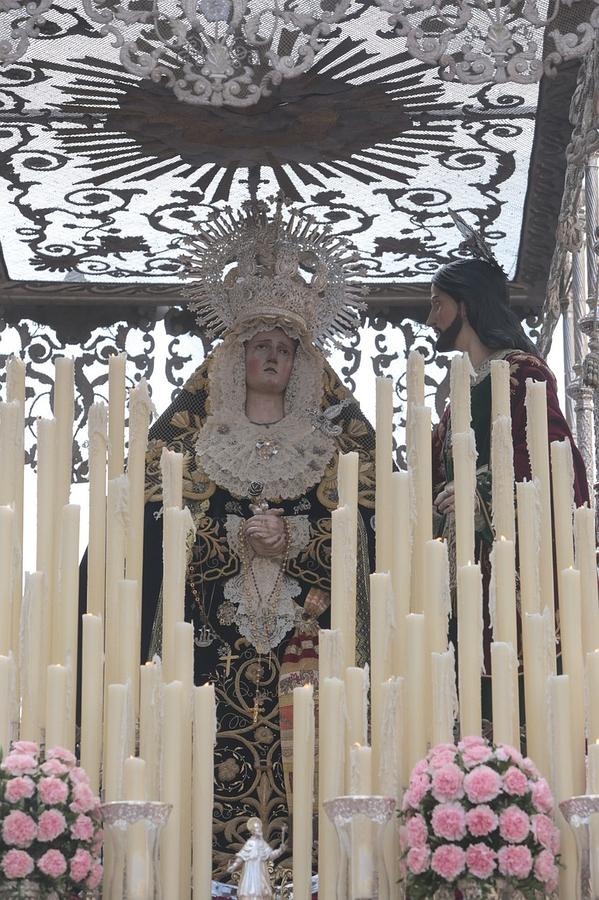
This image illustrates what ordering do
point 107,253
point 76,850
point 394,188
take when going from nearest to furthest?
point 76,850
point 394,188
point 107,253

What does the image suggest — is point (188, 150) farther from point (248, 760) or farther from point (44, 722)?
point (44, 722)

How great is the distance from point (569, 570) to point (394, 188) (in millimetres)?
2304

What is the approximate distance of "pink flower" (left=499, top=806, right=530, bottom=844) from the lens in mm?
3225

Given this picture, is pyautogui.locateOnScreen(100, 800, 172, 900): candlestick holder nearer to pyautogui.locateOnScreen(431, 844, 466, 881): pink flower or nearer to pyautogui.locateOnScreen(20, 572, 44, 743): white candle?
pyautogui.locateOnScreen(20, 572, 44, 743): white candle

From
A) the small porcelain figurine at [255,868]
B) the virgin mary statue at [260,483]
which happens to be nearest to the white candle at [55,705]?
the small porcelain figurine at [255,868]

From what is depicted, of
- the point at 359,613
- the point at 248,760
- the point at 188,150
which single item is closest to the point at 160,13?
the point at 188,150

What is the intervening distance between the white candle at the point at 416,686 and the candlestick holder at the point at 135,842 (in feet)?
1.58

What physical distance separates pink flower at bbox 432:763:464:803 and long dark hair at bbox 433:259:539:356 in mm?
1963

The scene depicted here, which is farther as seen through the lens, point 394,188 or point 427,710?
point 394,188

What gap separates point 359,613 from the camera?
473 centimetres

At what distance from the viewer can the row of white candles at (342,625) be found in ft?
11.1

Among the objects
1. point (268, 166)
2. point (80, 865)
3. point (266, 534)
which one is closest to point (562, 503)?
point (80, 865)

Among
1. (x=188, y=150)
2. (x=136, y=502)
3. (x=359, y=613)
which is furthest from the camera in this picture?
(x=188, y=150)

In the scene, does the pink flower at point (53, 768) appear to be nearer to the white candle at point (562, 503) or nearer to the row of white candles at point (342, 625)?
the row of white candles at point (342, 625)
